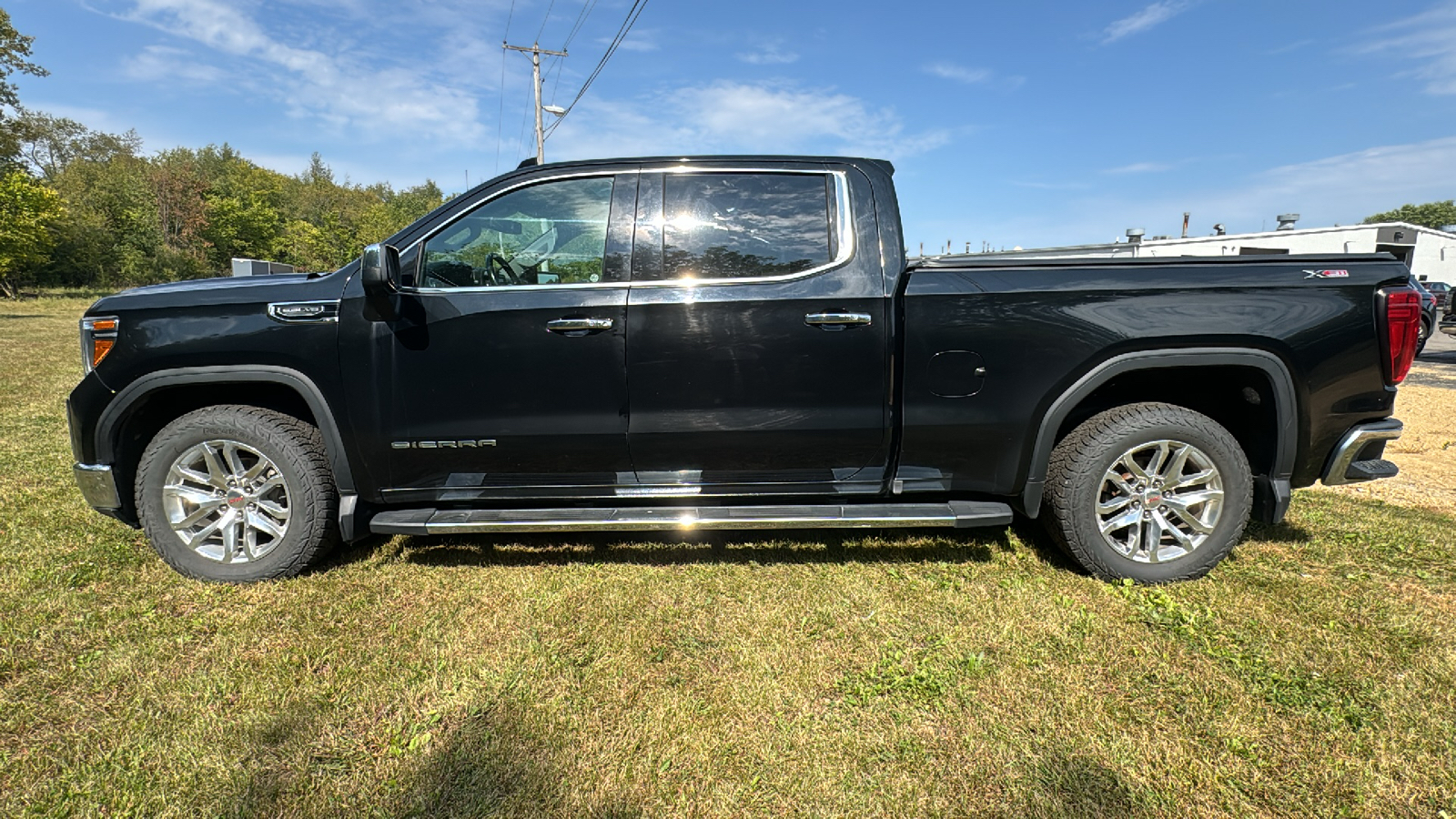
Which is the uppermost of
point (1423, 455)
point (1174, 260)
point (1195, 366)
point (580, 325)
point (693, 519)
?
point (1174, 260)

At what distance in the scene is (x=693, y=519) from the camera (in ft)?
9.61

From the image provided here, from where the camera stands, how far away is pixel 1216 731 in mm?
2115

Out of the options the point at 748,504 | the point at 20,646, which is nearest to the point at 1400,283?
the point at 748,504

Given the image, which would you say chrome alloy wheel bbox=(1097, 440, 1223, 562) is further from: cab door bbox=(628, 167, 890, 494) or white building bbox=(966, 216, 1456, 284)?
white building bbox=(966, 216, 1456, 284)

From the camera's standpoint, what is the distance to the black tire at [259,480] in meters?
3.04

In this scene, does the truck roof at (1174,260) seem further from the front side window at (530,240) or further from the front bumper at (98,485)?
the front bumper at (98,485)

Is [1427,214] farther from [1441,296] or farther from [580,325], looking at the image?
[580,325]

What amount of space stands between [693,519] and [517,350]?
3.53ft

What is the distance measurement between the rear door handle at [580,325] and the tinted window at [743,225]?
1.17 feet

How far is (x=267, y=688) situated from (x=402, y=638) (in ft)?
1.50

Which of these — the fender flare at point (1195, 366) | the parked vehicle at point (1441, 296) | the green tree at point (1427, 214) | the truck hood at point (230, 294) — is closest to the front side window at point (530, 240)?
the truck hood at point (230, 294)

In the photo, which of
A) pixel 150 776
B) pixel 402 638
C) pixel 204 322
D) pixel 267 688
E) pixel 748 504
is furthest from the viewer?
pixel 748 504

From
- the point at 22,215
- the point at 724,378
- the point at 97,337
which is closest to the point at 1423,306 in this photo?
the point at 724,378

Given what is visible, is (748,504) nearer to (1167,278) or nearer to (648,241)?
(648,241)
